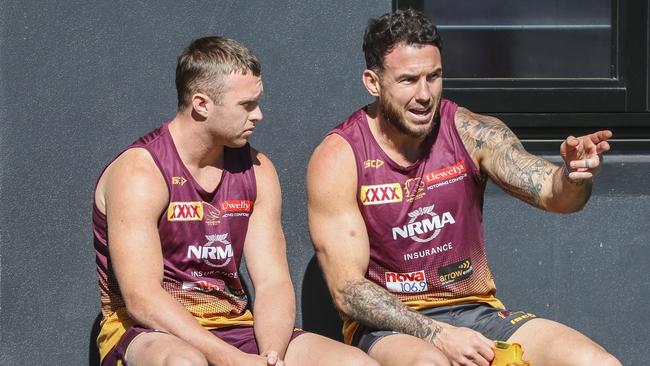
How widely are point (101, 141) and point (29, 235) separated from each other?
451 mm

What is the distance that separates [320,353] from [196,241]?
1.90 ft

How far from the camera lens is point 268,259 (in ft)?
13.6

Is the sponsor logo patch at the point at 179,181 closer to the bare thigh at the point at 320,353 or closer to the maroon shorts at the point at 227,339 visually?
the maroon shorts at the point at 227,339

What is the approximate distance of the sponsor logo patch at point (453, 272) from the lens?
421cm

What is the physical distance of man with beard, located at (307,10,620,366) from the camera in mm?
4031

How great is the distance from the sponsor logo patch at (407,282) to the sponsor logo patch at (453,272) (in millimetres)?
62

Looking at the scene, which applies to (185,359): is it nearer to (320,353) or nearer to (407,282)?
(320,353)

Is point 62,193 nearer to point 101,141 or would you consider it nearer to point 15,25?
point 101,141

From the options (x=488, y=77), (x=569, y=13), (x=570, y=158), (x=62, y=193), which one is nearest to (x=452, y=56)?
(x=488, y=77)

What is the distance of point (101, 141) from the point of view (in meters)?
4.60

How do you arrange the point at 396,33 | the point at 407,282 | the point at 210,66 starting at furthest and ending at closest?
1. the point at 407,282
2. the point at 396,33
3. the point at 210,66

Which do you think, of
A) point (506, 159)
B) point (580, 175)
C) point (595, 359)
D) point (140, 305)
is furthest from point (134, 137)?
point (595, 359)

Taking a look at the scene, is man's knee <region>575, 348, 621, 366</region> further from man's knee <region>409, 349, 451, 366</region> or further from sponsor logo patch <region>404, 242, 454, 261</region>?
sponsor logo patch <region>404, 242, 454, 261</region>

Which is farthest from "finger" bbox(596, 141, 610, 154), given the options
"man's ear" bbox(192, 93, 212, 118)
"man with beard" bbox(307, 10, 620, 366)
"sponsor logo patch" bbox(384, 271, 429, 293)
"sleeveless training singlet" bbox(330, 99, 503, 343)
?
"man's ear" bbox(192, 93, 212, 118)
